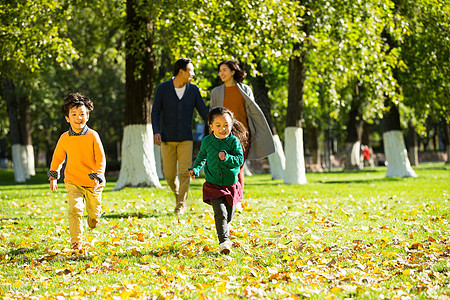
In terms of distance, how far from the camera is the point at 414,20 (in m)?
19.3

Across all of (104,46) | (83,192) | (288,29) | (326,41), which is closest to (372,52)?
(326,41)

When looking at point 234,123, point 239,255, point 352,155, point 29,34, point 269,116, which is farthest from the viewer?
point 352,155

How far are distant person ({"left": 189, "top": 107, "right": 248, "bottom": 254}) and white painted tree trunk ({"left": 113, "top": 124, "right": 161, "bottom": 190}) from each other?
8.79 metres

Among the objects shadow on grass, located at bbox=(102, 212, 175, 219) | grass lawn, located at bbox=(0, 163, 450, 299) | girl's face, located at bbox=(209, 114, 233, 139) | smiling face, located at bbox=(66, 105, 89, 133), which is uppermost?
smiling face, located at bbox=(66, 105, 89, 133)

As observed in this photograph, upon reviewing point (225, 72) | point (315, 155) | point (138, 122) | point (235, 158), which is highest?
point (225, 72)

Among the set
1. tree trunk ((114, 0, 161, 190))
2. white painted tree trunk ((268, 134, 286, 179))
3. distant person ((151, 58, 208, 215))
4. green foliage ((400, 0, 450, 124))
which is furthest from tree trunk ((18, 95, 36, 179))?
distant person ((151, 58, 208, 215))

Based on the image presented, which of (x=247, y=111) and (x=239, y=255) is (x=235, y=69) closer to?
(x=247, y=111)

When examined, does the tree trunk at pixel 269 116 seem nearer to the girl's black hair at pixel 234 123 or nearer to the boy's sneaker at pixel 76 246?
the girl's black hair at pixel 234 123

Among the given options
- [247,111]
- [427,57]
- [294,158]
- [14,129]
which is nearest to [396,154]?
[427,57]

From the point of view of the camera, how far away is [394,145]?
20531mm

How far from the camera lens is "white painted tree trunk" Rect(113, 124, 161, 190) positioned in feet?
48.1

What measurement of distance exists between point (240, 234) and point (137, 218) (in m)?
2.28

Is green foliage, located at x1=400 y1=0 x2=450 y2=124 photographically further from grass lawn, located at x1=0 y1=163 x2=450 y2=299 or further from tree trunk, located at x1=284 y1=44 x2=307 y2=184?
grass lawn, located at x1=0 y1=163 x2=450 y2=299

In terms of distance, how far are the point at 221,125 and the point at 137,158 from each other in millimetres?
9099
